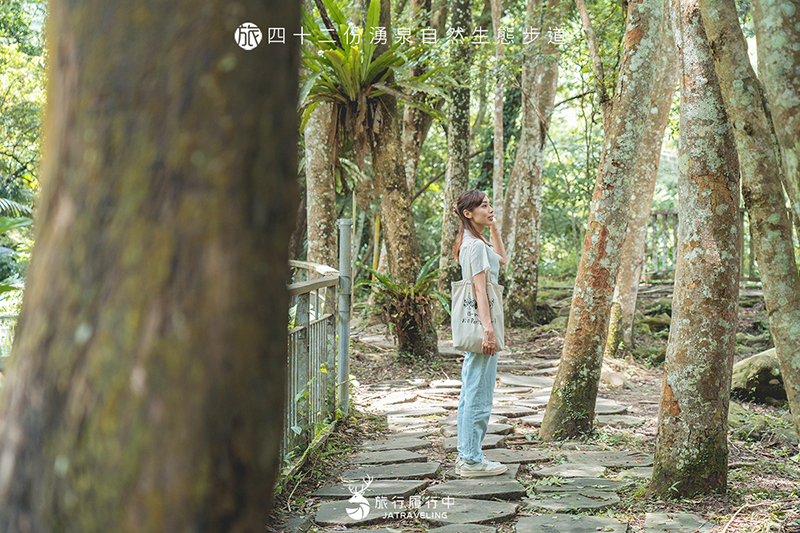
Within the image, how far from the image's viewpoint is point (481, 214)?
3842 millimetres

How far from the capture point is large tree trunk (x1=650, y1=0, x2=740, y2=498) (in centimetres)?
311

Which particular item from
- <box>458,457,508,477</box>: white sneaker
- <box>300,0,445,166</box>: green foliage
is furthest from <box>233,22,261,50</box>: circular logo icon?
<box>300,0,445,166</box>: green foliage

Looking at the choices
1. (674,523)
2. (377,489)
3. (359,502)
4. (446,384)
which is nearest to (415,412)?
(446,384)

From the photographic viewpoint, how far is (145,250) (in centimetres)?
89

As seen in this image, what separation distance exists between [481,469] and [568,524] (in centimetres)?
84

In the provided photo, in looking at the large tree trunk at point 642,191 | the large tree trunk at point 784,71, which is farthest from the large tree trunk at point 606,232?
the large tree trunk at point 642,191

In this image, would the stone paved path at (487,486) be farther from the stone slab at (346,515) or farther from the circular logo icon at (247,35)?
the circular logo icon at (247,35)

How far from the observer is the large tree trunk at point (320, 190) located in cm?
801

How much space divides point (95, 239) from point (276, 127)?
1.02ft

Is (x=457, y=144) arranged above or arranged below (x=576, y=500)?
above

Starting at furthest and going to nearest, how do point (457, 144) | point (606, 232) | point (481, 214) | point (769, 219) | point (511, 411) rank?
point (457, 144), point (511, 411), point (606, 232), point (481, 214), point (769, 219)

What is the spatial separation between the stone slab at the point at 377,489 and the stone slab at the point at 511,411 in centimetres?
188

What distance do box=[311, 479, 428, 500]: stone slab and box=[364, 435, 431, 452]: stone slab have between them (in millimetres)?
735

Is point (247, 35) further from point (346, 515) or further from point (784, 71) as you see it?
point (346, 515)
